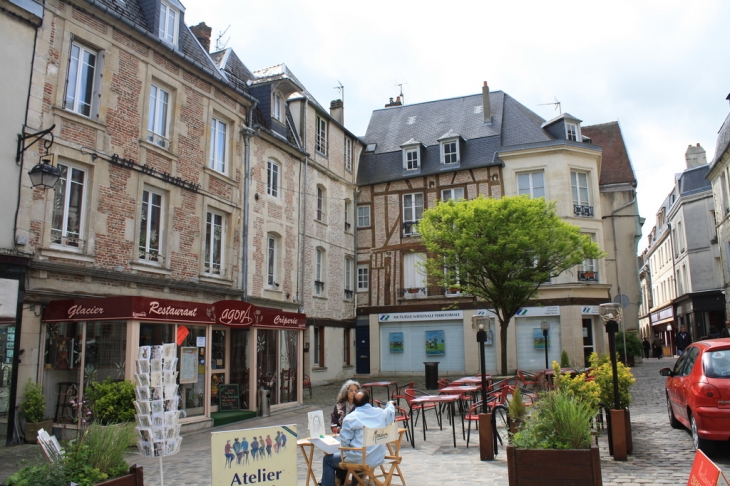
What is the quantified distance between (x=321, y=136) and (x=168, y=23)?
28.2 ft

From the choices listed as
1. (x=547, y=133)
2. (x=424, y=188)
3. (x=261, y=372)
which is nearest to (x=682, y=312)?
(x=547, y=133)

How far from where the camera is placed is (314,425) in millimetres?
6566

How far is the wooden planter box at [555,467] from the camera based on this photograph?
4965 millimetres

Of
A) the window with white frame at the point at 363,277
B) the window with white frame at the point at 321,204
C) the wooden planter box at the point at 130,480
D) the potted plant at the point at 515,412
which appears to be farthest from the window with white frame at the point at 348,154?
the wooden planter box at the point at 130,480

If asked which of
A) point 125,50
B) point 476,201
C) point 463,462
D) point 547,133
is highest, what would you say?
point 547,133

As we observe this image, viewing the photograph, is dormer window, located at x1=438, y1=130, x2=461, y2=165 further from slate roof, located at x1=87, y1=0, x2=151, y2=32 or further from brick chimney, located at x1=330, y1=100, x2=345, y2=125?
slate roof, located at x1=87, y1=0, x2=151, y2=32

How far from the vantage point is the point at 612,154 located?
30500 mm

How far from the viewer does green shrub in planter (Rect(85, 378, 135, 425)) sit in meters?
9.20

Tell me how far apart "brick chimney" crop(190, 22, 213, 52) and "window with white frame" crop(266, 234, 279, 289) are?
6.63 m

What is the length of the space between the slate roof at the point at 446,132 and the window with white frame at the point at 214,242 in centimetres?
1109

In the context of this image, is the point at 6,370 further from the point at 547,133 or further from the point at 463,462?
the point at 547,133

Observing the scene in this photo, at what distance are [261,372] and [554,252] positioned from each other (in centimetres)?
957

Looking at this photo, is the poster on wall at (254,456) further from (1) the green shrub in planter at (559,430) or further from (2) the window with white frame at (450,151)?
(2) the window with white frame at (450,151)

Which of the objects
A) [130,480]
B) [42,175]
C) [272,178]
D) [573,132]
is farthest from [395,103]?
A: [130,480]
